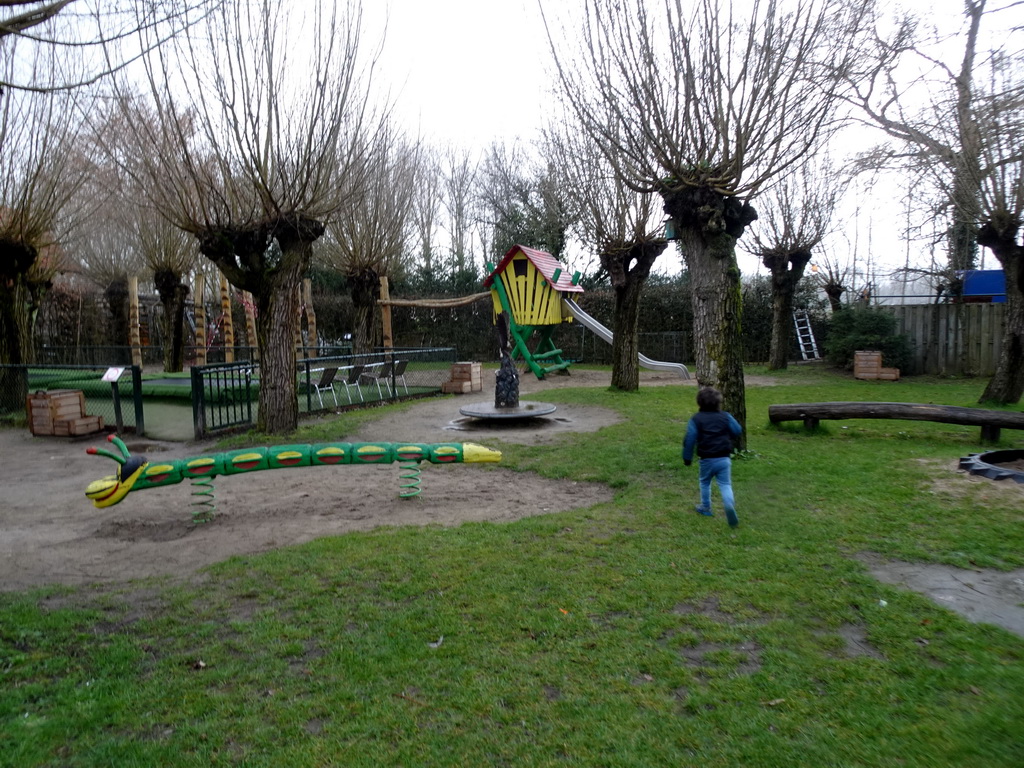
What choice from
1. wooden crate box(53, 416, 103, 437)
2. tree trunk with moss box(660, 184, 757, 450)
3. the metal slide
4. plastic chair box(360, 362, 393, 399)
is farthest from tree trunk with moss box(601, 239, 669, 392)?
wooden crate box(53, 416, 103, 437)

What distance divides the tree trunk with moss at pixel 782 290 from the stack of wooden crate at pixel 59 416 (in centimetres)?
1720

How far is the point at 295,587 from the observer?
458cm

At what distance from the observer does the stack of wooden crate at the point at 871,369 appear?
1764 centimetres

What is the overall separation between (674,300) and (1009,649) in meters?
20.9

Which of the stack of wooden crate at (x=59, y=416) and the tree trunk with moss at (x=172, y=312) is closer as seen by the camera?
the stack of wooden crate at (x=59, y=416)

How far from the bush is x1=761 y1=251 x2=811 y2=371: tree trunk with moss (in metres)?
1.32

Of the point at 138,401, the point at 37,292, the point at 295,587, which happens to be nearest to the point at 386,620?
the point at 295,587

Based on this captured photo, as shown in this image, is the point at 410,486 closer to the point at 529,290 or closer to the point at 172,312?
the point at 529,290

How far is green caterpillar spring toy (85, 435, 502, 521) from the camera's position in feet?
20.0

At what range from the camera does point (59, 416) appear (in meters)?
11.9

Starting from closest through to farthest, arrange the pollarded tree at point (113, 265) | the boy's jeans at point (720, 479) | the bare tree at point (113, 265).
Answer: the boy's jeans at point (720, 479) → the bare tree at point (113, 265) → the pollarded tree at point (113, 265)

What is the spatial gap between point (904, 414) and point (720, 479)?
4.84m

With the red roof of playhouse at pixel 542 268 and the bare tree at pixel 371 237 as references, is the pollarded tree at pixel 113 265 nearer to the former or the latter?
the bare tree at pixel 371 237

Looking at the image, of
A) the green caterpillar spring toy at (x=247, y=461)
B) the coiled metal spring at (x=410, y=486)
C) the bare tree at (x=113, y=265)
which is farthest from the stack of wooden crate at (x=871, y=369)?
the bare tree at (x=113, y=265)
